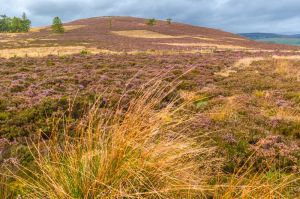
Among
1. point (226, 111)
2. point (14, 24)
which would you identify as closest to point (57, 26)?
point (14, 24)

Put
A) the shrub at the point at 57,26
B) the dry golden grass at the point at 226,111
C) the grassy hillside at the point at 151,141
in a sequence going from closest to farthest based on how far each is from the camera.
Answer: the grassy hillside at the point at 151,141
the dry golden grass at the point at 226,111
the shrub at the point at 57,26

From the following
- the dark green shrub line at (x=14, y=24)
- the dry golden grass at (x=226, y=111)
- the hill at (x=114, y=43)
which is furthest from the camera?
the dark green shrub line at (x=14, y=24)

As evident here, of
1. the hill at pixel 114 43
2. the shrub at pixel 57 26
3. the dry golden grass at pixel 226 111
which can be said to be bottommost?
the dry golden grass at pixel 226 111

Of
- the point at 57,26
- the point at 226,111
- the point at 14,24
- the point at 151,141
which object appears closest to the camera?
the point at 151,141

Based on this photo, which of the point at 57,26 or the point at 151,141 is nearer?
the point at 151,141

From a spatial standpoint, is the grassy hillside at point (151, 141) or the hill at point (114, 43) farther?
the hill at point (114, 43)

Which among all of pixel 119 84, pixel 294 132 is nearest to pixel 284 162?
pixel 294 132

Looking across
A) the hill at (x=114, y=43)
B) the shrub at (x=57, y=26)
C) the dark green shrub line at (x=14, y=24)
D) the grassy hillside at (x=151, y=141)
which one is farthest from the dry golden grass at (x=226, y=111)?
the dark green shrub line at (x=14, y=24)

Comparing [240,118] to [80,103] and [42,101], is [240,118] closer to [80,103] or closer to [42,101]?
[80,103]

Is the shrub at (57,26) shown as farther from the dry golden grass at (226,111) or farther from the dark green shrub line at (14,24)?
the dry golden grass at (226,111)

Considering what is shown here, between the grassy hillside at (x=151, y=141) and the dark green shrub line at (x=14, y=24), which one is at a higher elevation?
the dark green shrub line at (x=14, y=24)

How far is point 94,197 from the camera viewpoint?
247 centimetres

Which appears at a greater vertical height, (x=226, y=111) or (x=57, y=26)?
(x=57, y=26)

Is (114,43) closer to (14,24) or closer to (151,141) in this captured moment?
(151,141)
